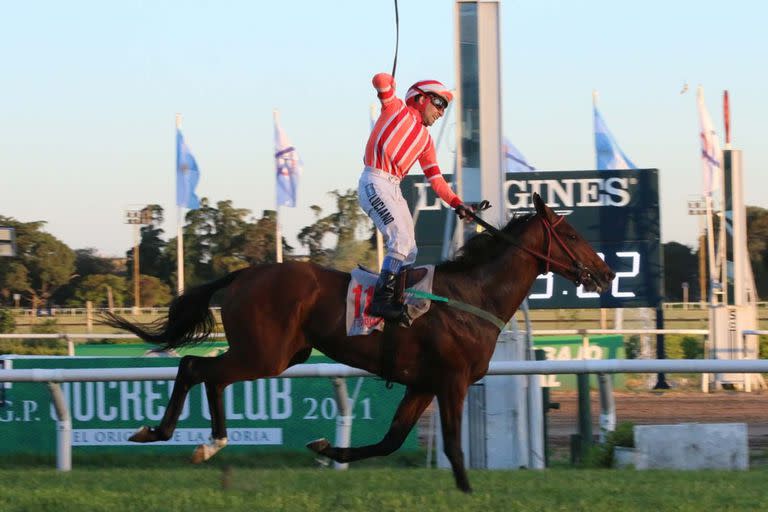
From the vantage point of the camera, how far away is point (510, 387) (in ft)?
26.7

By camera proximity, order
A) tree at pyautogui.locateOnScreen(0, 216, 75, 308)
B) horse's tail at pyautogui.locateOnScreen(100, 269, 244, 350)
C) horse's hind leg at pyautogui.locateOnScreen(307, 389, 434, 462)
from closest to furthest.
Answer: horse's hind leg at pyautogui.locateOnScreen(307, 389, 434, 462) → horse's tail at pyautogui.locateOnScreen(100, 269, 244, 350) → tree at pyautogui.locateOnScreen(0, 216, 75, 308)

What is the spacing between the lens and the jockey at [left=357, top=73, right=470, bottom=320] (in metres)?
6.03

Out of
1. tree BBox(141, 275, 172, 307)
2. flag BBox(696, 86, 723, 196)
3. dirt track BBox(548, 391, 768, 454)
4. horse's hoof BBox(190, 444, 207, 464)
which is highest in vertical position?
flag BBox(696, 86, 723, 196)

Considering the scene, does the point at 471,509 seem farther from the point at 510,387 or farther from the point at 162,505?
the point at 510,387

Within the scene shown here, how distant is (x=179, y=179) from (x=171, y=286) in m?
19.2

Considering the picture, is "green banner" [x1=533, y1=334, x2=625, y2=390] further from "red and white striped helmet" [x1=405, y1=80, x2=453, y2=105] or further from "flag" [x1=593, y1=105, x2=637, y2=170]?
"red and white striped helmet" [x1=405, y1=80, x2=453, y2=105]

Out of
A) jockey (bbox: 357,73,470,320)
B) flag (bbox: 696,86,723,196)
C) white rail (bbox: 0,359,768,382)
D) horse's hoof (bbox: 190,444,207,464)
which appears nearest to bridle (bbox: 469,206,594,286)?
jockey (bbox: 357,73,470,320)

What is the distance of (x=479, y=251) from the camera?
6301 millimetres

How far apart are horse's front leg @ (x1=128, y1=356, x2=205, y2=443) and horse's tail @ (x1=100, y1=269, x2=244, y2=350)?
39cm

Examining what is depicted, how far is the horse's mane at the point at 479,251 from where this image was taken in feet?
20.6

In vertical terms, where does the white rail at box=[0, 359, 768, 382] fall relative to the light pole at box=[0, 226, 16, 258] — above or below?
below

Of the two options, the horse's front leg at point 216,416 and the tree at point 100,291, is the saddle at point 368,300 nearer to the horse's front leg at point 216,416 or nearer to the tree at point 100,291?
the horse's front leg at point 216,416

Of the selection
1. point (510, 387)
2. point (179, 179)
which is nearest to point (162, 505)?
point (510, 387)

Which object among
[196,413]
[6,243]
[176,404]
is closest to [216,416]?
[176,404]
